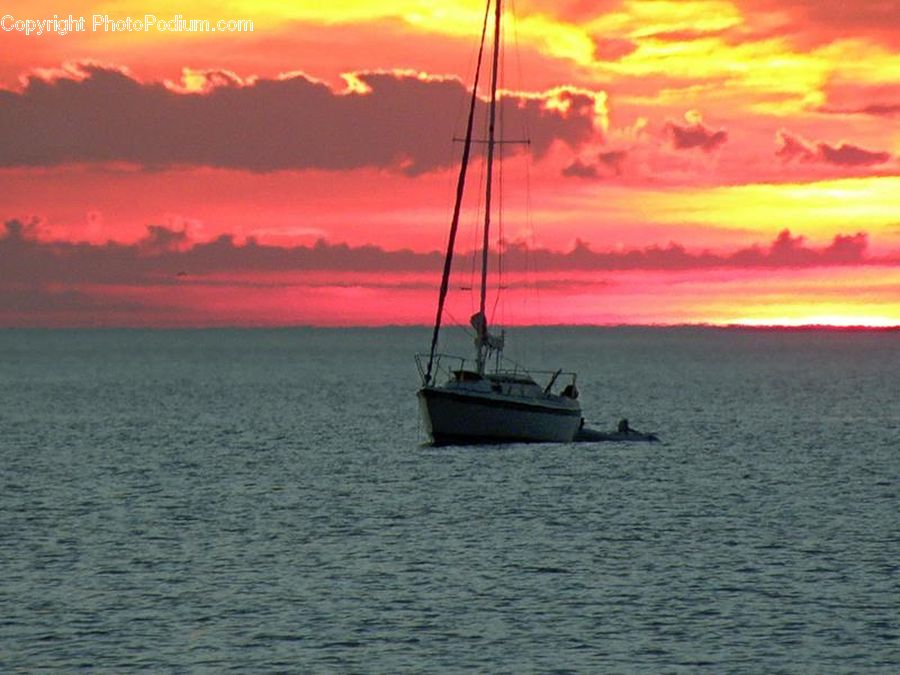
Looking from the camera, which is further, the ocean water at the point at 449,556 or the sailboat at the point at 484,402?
the sailboat at the point at 484,402

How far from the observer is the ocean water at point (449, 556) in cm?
3650

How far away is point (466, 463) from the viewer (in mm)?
76250

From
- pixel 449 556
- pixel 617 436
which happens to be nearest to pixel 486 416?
pixel 617 436

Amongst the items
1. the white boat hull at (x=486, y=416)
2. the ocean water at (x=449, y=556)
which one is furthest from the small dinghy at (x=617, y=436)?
the white boat hull at (x=486, y=416)

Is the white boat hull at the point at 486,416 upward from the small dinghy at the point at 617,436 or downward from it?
upward

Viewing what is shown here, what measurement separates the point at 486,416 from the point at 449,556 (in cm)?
2821

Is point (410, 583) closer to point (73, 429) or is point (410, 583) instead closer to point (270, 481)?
point (270, 481)

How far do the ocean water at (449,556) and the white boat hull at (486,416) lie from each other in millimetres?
1350

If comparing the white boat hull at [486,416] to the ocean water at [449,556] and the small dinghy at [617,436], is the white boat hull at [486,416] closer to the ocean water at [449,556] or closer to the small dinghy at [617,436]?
the ocean water at [449,556]

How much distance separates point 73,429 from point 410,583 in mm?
69811

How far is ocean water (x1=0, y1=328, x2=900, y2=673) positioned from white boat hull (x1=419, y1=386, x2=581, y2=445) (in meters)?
1.35

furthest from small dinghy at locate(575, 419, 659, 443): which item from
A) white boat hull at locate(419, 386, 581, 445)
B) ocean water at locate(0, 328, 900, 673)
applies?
white boat hull at locate(419, 386, 581, 445)

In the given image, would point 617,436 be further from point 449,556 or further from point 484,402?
point 449,556

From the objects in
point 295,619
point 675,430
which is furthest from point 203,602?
point 675,430
